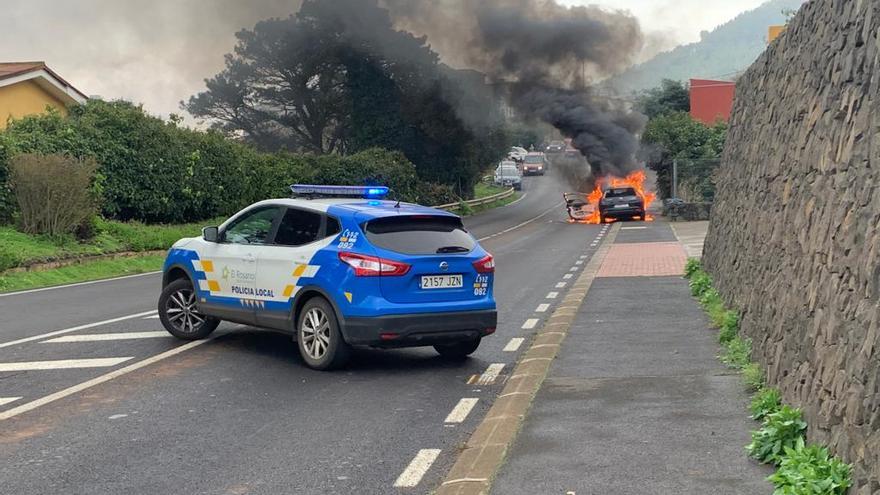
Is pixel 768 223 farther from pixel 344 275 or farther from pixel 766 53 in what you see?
pixel 344 275

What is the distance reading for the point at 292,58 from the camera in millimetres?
58875

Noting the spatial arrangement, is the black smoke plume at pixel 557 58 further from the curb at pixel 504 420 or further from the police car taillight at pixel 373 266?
the police car taillight at pixel 373 266

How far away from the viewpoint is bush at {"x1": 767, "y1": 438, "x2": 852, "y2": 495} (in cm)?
438

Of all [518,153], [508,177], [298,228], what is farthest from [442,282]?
[518,153]

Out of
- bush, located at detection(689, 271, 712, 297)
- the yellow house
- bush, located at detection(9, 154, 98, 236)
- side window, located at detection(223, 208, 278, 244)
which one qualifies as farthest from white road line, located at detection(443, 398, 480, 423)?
the yellow house

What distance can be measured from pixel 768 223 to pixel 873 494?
14.4 feet

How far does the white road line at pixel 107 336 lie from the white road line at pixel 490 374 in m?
4.07

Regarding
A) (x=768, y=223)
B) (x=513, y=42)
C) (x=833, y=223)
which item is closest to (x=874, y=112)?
(x=833, y=223)

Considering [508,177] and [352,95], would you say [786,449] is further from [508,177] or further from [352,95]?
[508,177]

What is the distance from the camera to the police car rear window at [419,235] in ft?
29.0

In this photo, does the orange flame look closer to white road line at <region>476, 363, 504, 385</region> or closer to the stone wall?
white road line at <region>476, 363, 504, 385</region>

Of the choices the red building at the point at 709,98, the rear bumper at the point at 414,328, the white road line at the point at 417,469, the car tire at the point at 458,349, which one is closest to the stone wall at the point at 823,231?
the white road line at the point at 417,469

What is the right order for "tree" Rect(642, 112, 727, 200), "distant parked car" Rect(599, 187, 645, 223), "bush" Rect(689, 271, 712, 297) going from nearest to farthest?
"bush" Rect(689, 271, 712, 297) < "distant parked car" Rect(599, 187, 645, 223) < "tree" Rect(642, 112, 727, 200)

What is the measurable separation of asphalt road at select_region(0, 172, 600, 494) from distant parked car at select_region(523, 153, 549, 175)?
81356mm
